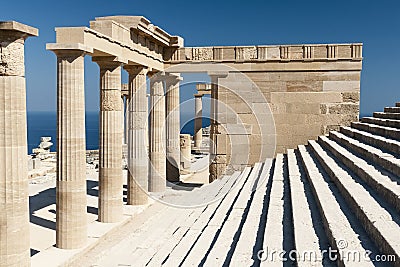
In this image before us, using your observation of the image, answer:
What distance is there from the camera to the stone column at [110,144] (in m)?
13.4

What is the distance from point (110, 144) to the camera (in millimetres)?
13523

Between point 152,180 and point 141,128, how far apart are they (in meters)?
2.83

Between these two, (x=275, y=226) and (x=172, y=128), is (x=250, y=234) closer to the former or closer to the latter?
(x=275, y=226)

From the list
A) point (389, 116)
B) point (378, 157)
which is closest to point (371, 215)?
point (378, 157)

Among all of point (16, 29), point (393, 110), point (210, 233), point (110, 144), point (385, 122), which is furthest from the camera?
point (110, 144)

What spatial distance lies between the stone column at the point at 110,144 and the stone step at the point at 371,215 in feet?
23.6

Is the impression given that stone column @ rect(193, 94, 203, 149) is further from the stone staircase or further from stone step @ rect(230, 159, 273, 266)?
stone step @ rect(230, 159, 273, 266)

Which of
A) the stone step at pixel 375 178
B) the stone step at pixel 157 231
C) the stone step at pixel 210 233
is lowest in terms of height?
the stone step at pixel 157 231

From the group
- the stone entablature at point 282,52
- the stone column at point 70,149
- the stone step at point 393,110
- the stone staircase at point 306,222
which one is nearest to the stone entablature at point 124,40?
the stone column at point 70,149

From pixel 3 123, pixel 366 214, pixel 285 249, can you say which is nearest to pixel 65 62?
pixel 3 123

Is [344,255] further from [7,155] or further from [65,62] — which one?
[65,62]

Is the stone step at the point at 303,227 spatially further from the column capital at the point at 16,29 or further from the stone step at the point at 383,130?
the column capital at the point at 16,29

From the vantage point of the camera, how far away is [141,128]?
52.7ft

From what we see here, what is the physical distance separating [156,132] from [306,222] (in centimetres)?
1129
